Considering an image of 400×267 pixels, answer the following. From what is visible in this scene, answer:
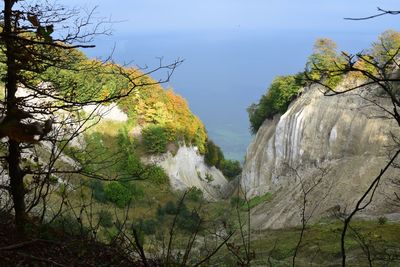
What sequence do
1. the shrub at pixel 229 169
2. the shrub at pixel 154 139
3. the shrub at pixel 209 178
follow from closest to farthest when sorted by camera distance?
the shrub at pixel 154 139
the shrub at pixel 209 178
the shrub at pixel 229 169

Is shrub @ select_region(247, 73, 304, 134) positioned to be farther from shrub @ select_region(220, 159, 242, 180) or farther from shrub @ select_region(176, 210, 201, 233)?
shrub @ select_region(176, 210, 201, 233)

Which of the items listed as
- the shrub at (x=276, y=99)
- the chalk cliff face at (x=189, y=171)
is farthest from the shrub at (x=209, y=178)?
the shrub at (x=276, y=99)

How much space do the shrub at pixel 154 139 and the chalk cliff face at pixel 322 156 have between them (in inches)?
375

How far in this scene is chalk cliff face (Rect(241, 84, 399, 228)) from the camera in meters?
30.2

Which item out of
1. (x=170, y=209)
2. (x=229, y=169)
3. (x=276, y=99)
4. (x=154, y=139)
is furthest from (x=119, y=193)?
(x=229, y=169)

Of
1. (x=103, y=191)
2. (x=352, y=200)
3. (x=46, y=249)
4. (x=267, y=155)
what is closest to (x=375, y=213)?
(x=352, y=200)

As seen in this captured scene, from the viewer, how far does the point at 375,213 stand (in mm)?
26781

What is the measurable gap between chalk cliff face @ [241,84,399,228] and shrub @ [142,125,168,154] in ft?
31.2

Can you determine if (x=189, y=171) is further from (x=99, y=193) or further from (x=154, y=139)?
(x=99, y=193)

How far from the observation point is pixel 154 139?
149ft

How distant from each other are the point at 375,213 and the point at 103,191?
19.9 meters

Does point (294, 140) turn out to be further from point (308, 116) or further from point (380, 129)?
point (380, 129)

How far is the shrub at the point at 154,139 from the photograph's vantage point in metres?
45.2

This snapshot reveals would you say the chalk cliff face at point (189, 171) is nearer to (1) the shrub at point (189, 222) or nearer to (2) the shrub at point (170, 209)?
(2) the shrub at point (170, 209)
